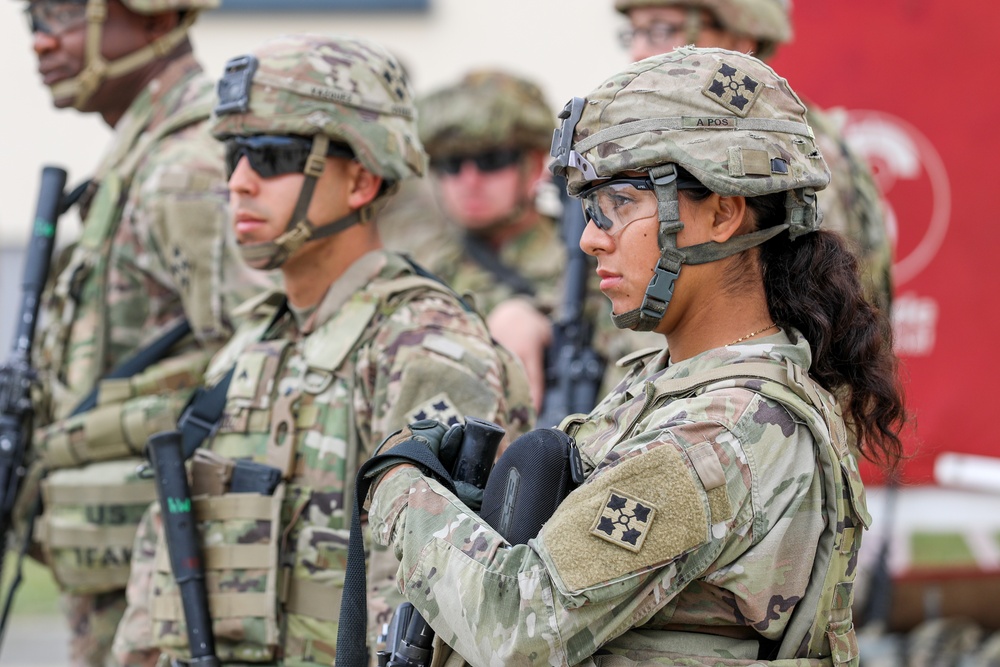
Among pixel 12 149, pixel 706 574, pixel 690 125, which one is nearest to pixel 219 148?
pixel 690 125

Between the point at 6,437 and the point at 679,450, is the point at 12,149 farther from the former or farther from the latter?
the point at 679,450

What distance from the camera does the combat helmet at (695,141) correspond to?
237 cm

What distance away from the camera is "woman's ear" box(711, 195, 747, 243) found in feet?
8.00

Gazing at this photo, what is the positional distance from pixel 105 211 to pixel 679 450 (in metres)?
2.94

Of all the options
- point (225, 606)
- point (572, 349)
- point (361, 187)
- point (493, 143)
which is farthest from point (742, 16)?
point (493, 143)

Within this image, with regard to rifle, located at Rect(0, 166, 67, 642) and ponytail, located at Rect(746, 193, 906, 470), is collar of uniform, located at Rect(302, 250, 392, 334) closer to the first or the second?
ponytail, located at Rect(746, 193, 906, 470)

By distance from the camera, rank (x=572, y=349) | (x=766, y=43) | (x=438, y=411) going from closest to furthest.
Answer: (x=438, y=411) < (x=766, y=43) < (x=572, y=349)

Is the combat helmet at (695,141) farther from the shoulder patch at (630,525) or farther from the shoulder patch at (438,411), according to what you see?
the shoulder patch at (438,411)

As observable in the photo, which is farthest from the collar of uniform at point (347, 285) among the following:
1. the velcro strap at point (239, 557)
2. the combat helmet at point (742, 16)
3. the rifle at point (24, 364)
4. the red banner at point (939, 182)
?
the red banner at point (939, 182)

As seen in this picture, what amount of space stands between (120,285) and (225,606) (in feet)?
5.40

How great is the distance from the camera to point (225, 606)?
3.26 metres

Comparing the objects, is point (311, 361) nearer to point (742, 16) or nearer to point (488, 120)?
point (742, 16)

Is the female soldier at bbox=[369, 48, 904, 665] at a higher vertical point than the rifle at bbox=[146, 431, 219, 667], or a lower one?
higher

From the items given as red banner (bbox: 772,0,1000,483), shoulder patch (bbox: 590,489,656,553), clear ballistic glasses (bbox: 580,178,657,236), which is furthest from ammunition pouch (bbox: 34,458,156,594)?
red banner (bbox: 772,0,1000,483)
